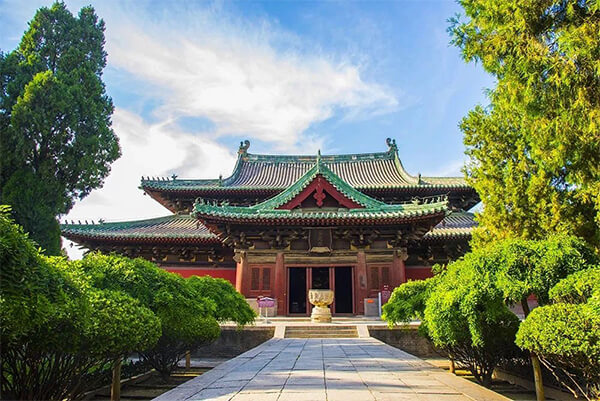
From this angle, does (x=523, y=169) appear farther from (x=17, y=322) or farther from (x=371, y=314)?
(x=17, y=322)

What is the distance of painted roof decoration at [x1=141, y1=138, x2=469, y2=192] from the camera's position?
880 inches

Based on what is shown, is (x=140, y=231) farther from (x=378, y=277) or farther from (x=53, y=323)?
(x=53, y=323)

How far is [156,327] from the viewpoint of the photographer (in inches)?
274

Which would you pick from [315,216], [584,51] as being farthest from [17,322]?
[315,216]

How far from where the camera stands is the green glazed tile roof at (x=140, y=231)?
18406mm

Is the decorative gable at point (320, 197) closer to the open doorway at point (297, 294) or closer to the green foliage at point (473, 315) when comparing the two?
the open doorway at point (297, 294)

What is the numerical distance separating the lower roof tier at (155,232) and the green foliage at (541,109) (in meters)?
7.26

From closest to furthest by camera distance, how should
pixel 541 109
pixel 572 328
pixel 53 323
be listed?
pixel 53 323, pixel 572 328, pixel 541 109

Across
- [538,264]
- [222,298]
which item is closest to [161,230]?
[222,298]

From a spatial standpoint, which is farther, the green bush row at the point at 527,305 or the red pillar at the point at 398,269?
the red pillar at the point at 398,269

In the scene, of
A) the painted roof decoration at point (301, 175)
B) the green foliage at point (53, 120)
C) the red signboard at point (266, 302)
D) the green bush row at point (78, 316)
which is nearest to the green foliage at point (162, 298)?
the green bush row at point (78, 316)

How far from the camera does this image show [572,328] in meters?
5.20

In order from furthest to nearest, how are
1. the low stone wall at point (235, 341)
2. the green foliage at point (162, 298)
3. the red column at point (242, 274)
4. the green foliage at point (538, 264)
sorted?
the red column at point (242, 274) < the low stone wall at point (235, 341) < the green foliage at point (162, 298) < the green foliage at point (538, 264)

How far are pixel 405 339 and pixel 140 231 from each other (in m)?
13.1
